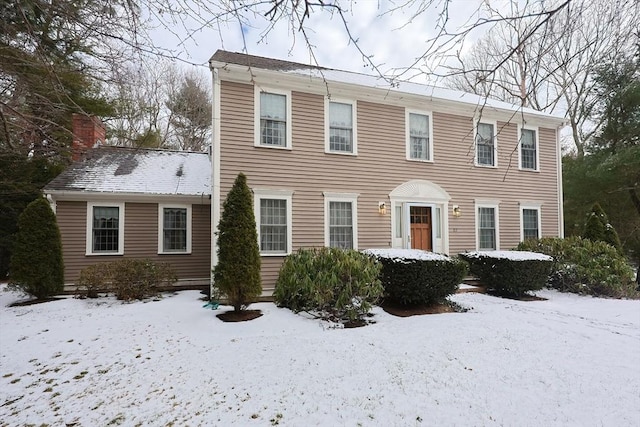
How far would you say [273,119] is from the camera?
356 inches

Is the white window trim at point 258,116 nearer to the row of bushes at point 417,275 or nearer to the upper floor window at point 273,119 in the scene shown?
the upper floor window at point 273,119

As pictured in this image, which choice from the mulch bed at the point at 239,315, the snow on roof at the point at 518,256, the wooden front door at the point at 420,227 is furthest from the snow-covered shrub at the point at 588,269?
the mulch bed at the point at 239,315

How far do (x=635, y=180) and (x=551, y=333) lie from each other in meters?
10.3

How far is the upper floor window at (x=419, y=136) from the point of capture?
10.4 meters

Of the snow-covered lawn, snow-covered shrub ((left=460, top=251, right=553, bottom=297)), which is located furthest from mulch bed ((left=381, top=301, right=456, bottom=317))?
snow-covered shrub ((left=460, top=251, right=553, bottom=297))

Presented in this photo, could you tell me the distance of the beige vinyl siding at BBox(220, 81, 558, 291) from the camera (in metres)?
8.74

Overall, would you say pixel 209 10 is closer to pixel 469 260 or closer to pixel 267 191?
pixel 267 191

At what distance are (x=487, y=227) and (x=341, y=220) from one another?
504 cm

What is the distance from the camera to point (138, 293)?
8773mm

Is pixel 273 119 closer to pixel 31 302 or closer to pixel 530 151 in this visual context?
pixel 31 302

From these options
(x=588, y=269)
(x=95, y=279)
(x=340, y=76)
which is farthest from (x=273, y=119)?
(x=588, y=269)

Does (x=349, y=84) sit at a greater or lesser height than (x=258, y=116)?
greater

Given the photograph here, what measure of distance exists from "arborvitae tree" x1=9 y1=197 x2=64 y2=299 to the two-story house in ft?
3.11

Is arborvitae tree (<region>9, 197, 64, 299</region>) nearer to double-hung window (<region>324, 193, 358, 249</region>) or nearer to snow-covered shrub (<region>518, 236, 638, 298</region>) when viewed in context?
double-hung window (<region>324, 193, 358, 249</region>)
